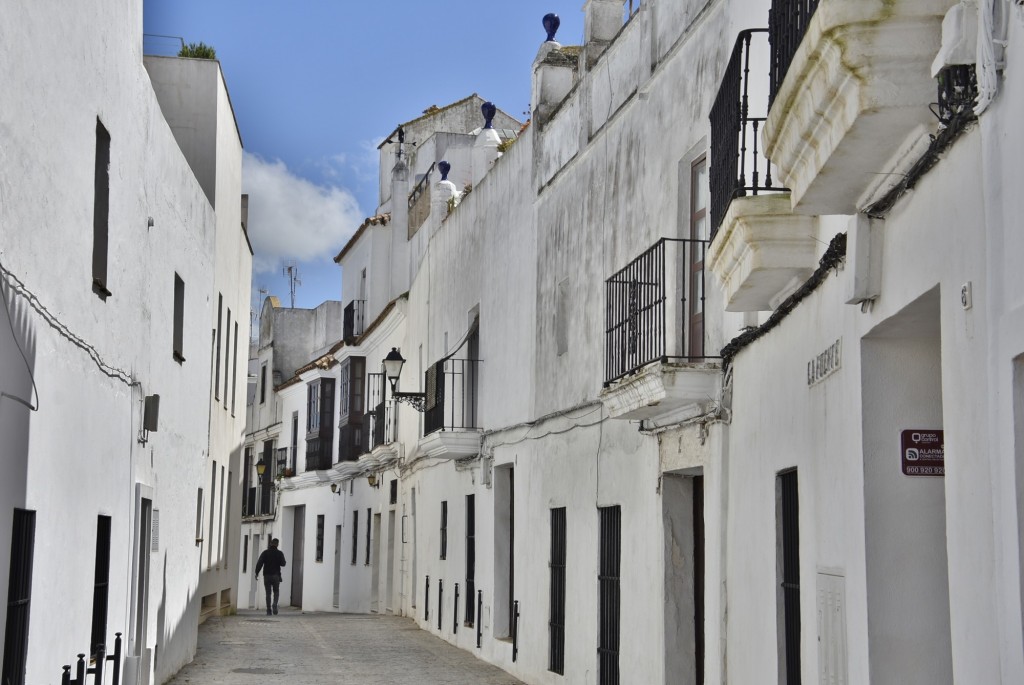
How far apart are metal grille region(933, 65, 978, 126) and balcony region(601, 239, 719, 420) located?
4.84 m


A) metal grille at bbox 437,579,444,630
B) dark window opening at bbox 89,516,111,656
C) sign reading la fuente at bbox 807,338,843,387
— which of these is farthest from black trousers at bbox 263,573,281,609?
sign reading la fuente at bbox 807,338,843,387

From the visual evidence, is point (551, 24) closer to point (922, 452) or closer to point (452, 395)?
point (452, 395)

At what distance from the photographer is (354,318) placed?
34375 mm

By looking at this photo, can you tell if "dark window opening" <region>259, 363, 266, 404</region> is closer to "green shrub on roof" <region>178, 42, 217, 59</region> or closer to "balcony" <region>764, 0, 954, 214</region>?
"green shrub on roof" <region>178, 42, 217, 59</region>

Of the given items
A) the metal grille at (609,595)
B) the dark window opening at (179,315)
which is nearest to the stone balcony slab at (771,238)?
the metal grille at (609,595)

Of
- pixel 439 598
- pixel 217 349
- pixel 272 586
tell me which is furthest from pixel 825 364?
pixel 272 586

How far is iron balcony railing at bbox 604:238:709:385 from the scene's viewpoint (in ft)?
34.2

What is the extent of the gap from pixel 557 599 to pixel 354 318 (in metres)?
21.1

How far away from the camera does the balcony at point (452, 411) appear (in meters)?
18.7

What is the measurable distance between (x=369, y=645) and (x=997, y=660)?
16043 millimetres

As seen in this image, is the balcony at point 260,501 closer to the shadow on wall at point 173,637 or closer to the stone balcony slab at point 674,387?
the shadow on wall at point 173,637

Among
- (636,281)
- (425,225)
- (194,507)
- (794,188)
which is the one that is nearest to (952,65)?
(794,188)

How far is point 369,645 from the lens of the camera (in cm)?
1975

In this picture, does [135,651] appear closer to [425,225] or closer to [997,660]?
[997,660]
